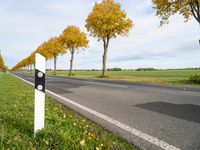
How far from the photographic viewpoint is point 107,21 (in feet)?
101

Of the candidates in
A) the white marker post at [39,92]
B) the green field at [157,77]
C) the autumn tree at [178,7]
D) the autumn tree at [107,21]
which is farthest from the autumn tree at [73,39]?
the white marker post at [39,92]

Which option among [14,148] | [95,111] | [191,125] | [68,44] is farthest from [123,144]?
[68,44]

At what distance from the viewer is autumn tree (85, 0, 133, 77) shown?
30.8 metres

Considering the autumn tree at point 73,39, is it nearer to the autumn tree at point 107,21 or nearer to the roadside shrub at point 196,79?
the autumn tree at point 107,21

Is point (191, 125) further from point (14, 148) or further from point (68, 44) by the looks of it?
point (68, 44)

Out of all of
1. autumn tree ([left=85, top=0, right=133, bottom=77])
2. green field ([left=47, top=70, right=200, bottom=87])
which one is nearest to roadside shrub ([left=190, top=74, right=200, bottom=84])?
green field ([left=47, top=70, right=200, bottom=87])

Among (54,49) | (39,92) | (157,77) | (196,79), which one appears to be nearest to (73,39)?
(54,49)

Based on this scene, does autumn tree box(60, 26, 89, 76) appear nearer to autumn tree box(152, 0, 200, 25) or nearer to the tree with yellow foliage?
the tree with yellow foliage

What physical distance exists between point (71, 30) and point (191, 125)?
4457cm

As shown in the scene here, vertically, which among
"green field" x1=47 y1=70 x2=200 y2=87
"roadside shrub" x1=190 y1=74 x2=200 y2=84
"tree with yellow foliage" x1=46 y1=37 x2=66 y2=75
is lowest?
"green field" x1=47 y1=70 x2=200 y2=87

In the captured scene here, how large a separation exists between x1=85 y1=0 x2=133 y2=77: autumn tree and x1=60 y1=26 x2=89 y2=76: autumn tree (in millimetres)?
12920

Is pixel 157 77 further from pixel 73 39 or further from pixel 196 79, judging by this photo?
pixel 73 39

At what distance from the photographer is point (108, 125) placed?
14.2ft

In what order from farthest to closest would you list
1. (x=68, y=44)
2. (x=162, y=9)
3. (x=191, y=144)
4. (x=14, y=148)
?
(x=68, y=44) → (x=162, y=9) → (x=191, y=144) → (x=14, y=148)
